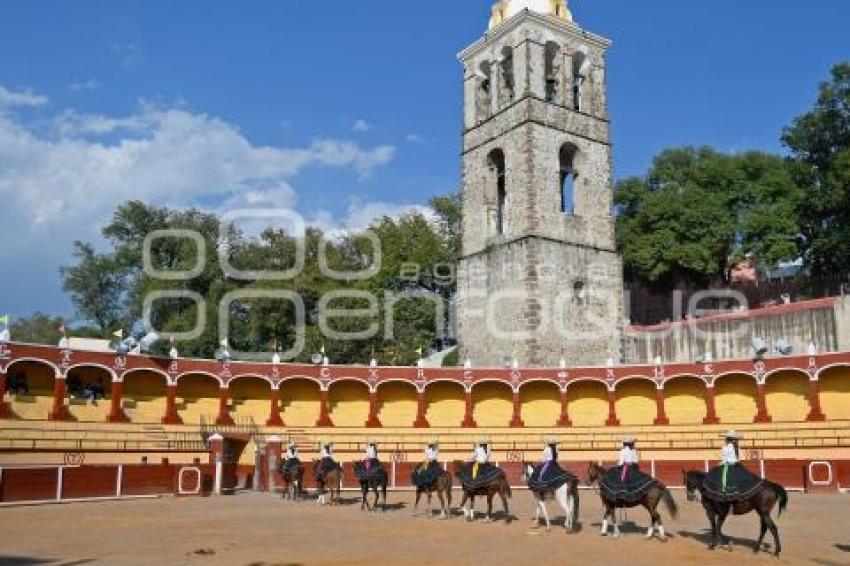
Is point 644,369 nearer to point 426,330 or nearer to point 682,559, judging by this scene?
point 426,330

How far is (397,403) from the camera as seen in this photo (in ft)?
135

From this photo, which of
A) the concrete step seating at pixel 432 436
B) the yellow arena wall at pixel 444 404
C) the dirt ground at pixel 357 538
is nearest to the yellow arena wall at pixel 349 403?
the concrete step seating at pixel 432 436

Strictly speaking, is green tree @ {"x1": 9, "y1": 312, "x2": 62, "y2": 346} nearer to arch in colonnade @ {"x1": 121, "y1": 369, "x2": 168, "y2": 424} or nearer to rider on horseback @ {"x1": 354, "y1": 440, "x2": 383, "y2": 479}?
arch in colonnade @ {"x1": 121, "y1": 369, "x2": 168, "y2": 424}

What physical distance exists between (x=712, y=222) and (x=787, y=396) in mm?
13190

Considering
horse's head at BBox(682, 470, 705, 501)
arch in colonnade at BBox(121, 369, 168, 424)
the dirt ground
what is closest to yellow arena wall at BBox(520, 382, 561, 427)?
arch in colonnade at BBox(121, 369, 168, 424)

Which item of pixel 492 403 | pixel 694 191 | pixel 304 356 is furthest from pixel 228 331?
pixel 694 191

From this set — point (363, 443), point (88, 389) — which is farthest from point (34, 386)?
point (363, 443)

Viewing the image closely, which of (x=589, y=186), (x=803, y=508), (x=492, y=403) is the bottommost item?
(x=803, y=508)

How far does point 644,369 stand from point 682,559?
89.5 feet

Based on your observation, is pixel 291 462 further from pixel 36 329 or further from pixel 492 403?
pixel 36 329

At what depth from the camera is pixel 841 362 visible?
33781 mm

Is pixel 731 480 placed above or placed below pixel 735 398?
below

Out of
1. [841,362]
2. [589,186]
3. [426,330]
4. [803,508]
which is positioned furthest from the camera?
[426,330]

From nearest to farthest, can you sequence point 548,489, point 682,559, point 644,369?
point 682,559 → point 548,489 → point 644,369
